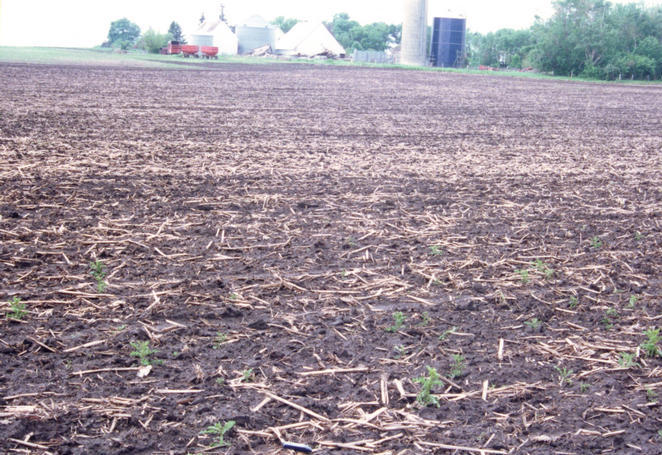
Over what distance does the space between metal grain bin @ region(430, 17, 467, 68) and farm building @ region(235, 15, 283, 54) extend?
105 ft

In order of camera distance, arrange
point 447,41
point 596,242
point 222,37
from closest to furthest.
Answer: point 596,242 < point 447,41 < point 222,37

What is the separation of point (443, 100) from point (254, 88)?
830 centimetres

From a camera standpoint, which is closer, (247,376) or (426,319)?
(247,376)

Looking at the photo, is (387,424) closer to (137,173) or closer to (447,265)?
(447,265)

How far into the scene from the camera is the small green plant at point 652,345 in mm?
4598

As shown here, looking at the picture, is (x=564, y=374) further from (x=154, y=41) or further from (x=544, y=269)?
(x=154, y=41)

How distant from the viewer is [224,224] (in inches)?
284

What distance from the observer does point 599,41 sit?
65.5 meters

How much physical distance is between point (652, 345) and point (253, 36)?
115m

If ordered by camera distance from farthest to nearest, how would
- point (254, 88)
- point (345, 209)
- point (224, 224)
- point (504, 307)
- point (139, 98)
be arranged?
1. point (254, 88)
2. point (139, 98)
3. point (345, 209)
4. point (224, 224)
5. point (504, 307)

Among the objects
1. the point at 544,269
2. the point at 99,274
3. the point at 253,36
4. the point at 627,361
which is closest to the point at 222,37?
the point at 253,36

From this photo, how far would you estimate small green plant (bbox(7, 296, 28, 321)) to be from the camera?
4754 millimetres

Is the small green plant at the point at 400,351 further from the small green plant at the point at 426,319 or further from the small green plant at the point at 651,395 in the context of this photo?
the small green plant at the point at 651,395

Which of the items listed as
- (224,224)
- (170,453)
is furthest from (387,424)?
(224,224)
